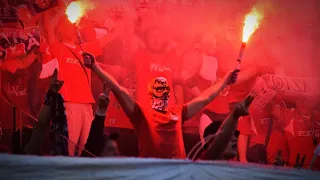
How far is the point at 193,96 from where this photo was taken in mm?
4199

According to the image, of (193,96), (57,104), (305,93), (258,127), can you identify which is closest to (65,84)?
(57,104)

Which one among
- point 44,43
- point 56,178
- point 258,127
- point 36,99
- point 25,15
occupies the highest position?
point 25,15

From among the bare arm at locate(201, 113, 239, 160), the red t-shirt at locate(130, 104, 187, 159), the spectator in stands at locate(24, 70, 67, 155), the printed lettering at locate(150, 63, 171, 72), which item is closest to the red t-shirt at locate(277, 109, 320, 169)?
the bare arm at locate(201, 113, 239, 160)

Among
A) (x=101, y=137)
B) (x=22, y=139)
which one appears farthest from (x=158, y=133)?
(x=22, y=139)

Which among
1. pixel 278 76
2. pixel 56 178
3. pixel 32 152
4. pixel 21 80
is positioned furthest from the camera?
pixel 278 76

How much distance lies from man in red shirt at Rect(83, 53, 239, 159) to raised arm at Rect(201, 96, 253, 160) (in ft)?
0.91

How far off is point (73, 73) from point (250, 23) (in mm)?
1783

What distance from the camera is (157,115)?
13.1 ft

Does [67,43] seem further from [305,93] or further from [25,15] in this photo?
[305,93]

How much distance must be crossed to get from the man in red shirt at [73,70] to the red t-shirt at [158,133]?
18.5 inches

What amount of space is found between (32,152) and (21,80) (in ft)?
2.30

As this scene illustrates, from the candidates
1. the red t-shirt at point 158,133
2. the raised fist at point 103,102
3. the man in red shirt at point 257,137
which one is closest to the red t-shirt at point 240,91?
the man in red shirt at point 257,137

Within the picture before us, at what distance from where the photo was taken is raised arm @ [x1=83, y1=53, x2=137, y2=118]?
156 inches

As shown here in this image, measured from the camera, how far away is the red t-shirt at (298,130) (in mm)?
4242
